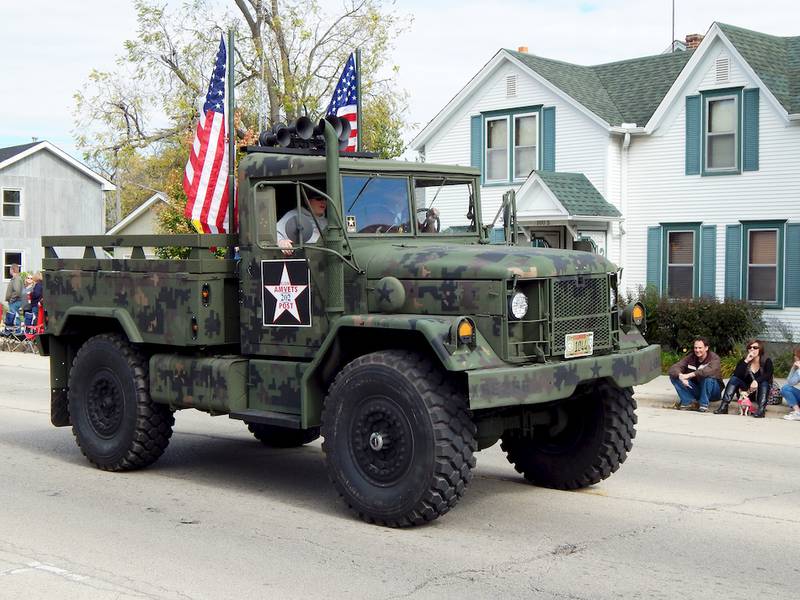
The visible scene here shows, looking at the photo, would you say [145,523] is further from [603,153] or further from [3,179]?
[3,179]

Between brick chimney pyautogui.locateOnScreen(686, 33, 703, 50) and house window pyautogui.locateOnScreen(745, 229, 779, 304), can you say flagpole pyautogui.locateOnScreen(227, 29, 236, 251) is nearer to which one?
house window pyautogui.locateOnScreen(745, 229, 779, 304)

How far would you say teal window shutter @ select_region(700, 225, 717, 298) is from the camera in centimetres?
2323

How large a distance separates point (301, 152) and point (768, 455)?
560 centimetres

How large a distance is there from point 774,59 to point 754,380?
1156 centimetres

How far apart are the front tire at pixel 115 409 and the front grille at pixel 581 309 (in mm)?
3569

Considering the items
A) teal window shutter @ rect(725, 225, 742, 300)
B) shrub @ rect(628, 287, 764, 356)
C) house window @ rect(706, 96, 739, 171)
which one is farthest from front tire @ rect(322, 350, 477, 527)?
house window @ rect(706, 96, 739, 171)

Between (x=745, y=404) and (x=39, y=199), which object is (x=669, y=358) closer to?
(x=745, y=404)

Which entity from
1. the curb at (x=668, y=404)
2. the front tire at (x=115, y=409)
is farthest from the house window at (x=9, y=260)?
the front tire at (x=115, y=409)

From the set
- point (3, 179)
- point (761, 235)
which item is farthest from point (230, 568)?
point (3, 179)

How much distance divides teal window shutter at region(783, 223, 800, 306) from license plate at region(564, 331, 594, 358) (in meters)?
15.5

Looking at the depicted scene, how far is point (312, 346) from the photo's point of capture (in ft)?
26.8

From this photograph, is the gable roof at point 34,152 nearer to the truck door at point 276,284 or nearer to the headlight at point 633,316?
the truck door at point 276,284

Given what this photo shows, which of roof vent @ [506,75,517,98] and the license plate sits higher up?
roof vent @ [506,75,517,98]

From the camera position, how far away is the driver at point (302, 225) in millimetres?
8078
